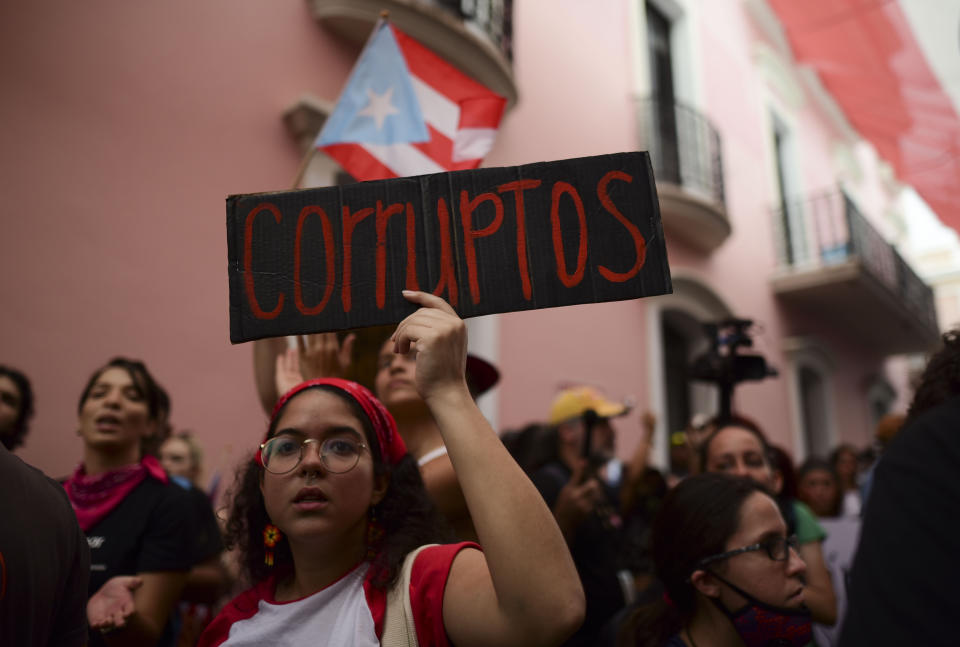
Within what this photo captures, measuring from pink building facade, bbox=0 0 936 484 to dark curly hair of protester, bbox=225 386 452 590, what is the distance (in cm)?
232

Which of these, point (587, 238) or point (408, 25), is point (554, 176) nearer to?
point (587, 238)

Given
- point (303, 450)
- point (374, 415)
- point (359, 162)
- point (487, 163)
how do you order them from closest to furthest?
point (303, 450) < point (374, 415) < point (359, 162) < point (487, 163)

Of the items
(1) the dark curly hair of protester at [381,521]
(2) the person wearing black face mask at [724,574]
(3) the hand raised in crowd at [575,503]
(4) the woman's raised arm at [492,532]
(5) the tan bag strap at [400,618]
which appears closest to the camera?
(4) the woman's raised arm at [492,532]

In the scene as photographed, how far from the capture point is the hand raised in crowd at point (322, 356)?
7.59 ft

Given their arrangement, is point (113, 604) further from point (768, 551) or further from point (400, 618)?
point (768, 551)

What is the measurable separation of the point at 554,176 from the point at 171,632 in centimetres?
197

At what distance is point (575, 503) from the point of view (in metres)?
2.99

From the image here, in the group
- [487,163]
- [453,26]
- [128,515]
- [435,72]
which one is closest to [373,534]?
[128,515]

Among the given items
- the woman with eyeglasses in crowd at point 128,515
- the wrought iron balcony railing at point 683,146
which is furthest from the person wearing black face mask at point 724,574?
the wrought iron balcony railing at point 683,146

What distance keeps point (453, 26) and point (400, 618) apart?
16.1 feet

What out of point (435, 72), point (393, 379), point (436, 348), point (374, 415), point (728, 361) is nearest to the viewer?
point (436, 348)

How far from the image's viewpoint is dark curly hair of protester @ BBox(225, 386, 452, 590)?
1.58m

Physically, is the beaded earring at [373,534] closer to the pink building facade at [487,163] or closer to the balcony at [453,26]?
Answer: the pink building facade at [487,163]

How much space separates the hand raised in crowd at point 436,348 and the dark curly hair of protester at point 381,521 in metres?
0.44
